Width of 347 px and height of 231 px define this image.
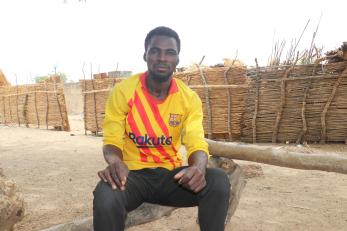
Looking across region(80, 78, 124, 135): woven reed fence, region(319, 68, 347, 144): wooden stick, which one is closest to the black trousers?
region(319, 68, 347, 144): wooden stick

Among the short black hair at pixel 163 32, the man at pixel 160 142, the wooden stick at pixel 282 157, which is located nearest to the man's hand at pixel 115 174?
the man at pixel 160 142

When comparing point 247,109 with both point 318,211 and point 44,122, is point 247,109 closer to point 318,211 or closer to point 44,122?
point 318,211

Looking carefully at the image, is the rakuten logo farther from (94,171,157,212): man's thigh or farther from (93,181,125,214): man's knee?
(93,181,125,214): man's knee

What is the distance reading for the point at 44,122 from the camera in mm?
13195

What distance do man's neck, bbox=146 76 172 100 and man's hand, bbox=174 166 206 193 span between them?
0.66m

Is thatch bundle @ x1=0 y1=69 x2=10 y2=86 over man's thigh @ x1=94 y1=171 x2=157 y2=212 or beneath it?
over

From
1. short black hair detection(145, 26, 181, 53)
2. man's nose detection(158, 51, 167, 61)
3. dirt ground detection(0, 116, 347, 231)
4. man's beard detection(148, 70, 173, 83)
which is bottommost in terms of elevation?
dirt ground detection(0, 116, 347, 231)

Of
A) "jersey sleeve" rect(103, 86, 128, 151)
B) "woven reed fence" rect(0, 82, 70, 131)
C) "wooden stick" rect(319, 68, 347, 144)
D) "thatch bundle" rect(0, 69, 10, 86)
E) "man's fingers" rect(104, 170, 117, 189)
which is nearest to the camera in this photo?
"man's fingers" rect(104, 170, 117, 189)

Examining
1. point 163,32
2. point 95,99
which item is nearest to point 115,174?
point 163,32

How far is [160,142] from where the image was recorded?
2.49 metres

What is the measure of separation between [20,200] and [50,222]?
3.90 feet

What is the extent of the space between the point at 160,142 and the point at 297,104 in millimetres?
5972

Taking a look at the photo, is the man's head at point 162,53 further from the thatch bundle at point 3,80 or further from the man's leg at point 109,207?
the thatch bundle at point 3,80

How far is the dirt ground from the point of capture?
11.2 feet
